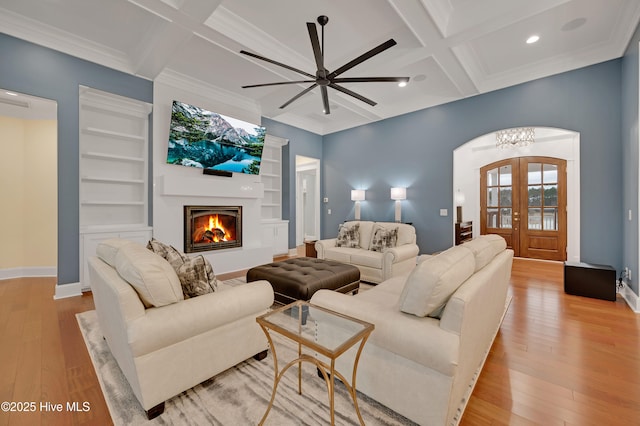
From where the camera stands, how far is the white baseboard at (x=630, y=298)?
→ 9.45 ft

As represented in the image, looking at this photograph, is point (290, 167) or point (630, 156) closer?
point (630, 156)

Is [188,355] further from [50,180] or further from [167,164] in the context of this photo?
[50,180]

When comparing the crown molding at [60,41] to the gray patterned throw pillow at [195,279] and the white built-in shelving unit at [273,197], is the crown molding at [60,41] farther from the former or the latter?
the gray patterned throw pillow at [195,279]

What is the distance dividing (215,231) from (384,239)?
2.87 meters

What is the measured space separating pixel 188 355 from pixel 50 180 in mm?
4809

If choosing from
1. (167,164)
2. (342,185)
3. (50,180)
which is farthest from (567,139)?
(50,180)

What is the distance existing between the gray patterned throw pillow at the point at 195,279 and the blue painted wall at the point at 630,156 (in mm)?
4249

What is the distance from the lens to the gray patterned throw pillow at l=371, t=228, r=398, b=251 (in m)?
4.18

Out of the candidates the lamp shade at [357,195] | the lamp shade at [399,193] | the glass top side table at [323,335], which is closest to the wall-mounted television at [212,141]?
the lamp shade at [357,195]

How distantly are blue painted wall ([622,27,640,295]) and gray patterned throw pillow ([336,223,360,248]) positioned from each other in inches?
127

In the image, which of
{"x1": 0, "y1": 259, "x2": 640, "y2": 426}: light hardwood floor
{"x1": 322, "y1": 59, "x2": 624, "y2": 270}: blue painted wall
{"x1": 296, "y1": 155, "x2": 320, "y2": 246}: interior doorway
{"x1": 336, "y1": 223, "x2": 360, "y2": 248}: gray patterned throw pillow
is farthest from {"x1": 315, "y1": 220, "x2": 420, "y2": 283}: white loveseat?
{"x1": 296, "y1": 155, "x2": 320, "y2": 246}: interior doorway

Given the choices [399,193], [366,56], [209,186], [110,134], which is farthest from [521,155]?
[110,134]

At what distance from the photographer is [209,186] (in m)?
4.50

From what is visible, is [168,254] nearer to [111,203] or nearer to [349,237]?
[111,203]
